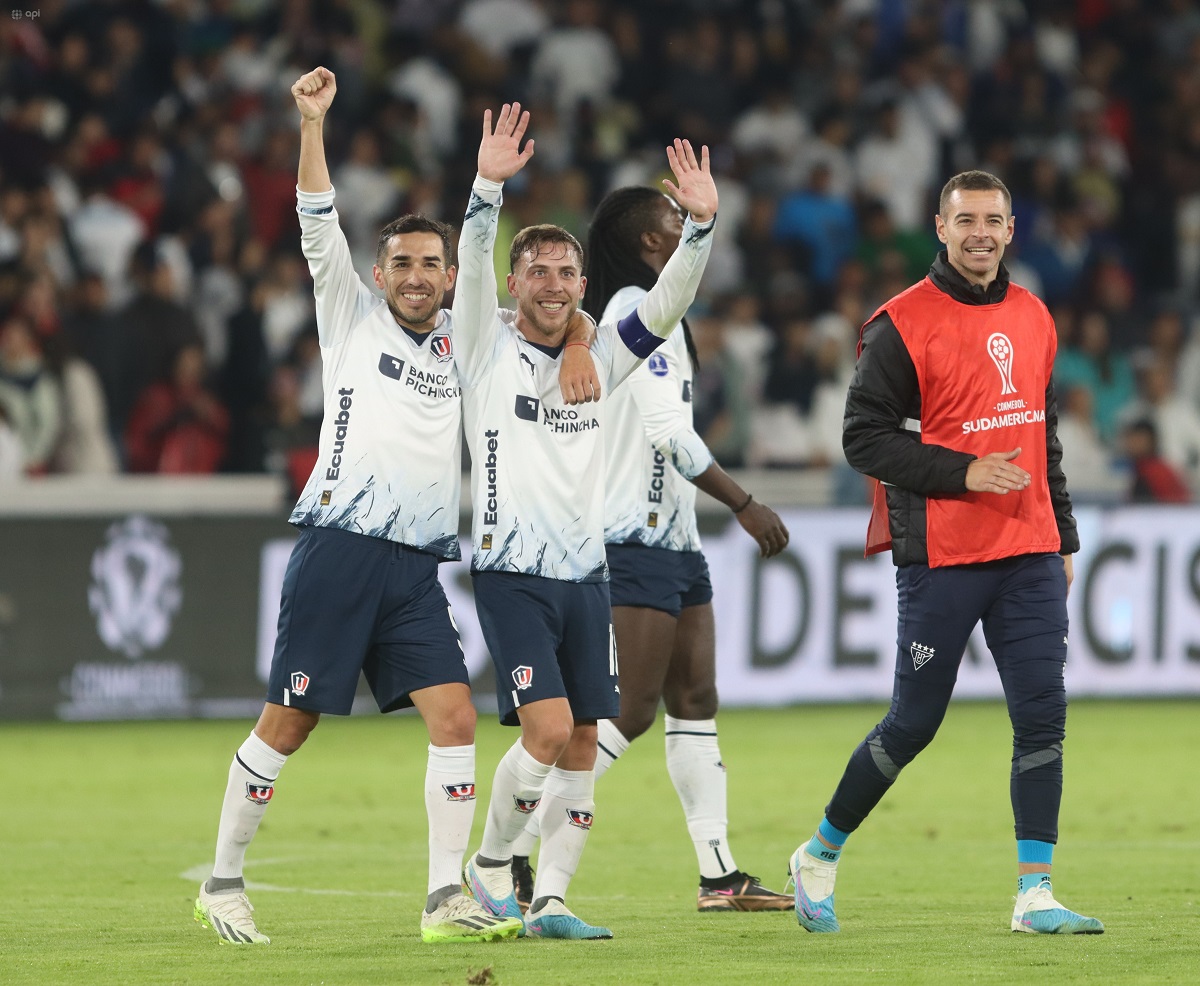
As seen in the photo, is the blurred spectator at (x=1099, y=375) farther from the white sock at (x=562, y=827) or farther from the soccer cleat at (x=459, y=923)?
the soccer cleat at (x=459, y=923)

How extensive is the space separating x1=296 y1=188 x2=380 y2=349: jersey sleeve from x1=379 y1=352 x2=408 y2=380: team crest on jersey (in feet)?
0.57

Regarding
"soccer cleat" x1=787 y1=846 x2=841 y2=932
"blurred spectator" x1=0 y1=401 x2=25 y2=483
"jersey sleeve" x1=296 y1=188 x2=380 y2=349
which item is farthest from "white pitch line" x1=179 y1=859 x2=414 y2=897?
"blurred spectator" x1=0 y1=401 x2=25 y2=483

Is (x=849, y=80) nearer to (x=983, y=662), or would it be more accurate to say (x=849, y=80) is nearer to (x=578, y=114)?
(x=578, y=114)

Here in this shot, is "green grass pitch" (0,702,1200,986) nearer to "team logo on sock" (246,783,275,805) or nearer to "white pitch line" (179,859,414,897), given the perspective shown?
"white pitch line" (179,859,414,897)

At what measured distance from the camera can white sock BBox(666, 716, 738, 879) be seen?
7.73 m

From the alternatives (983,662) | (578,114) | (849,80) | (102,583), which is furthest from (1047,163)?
(102,583)

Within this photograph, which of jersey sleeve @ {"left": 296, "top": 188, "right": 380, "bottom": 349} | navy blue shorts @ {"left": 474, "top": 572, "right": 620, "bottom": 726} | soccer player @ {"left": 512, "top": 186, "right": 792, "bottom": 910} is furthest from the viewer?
soccer player @ {"left": 512, "top": 186, "right": 792, "bottom": 910}

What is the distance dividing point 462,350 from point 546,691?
1.18 meters

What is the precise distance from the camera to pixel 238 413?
53.5 ft

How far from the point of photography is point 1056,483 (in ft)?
22.7

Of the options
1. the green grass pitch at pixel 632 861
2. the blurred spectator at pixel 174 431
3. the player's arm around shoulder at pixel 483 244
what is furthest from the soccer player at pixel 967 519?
the blurred spectator at pixel 174 431

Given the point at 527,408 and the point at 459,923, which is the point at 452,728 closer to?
the point at 459,923

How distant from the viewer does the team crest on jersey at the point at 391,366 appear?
22.0ft

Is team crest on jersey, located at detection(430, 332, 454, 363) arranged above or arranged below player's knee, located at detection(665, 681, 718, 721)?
above
